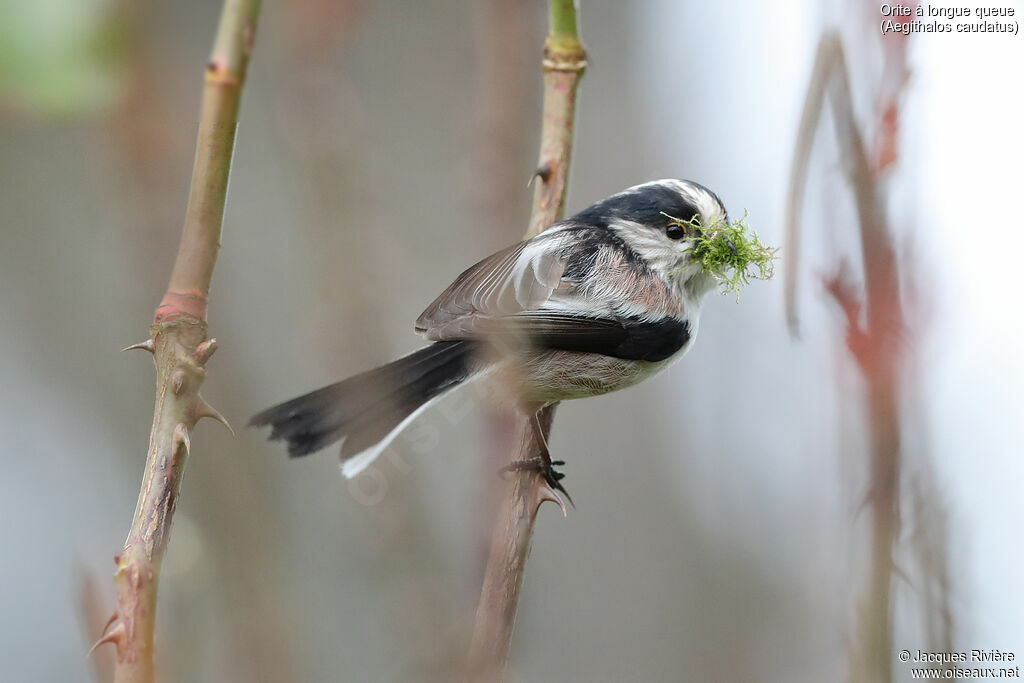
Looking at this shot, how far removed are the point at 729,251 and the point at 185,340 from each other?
69.3 inches

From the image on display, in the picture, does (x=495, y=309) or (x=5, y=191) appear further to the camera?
(x=5, y=191)

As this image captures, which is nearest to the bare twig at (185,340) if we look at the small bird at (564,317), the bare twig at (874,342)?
the small bird at (564,317)

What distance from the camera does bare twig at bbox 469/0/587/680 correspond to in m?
1.53

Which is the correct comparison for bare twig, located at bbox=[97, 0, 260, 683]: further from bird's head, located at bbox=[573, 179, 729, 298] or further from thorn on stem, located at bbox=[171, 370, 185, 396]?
bird's head, located at bbox=[573, 179, 729, 298]

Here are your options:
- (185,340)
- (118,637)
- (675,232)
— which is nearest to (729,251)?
(675,232)

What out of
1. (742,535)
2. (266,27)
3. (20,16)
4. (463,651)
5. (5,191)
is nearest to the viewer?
(20,16)

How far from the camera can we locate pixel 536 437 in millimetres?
2822

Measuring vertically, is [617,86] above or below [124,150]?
above

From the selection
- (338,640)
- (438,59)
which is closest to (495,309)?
(338,640)

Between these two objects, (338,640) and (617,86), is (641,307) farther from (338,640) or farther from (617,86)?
(617,86)

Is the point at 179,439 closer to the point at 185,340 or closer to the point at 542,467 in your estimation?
the point at 185,340

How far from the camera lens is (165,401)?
117cm

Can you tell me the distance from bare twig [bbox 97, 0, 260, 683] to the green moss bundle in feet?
5.52

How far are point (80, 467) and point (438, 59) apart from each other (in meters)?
2.45
